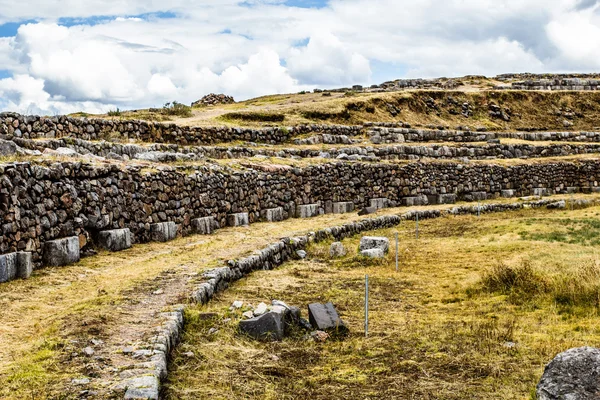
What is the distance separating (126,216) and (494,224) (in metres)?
15.0

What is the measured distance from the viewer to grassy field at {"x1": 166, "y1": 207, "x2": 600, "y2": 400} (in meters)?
7.37

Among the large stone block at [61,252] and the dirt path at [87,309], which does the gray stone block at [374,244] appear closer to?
the dirt path at [87,309]

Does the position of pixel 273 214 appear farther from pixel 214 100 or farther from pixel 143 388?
pixel 214 100

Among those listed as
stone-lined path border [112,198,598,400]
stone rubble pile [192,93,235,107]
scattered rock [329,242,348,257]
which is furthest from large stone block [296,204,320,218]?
stone rubble pile [192,93,235,107]

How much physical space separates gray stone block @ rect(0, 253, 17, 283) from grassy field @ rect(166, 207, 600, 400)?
3.51 meters

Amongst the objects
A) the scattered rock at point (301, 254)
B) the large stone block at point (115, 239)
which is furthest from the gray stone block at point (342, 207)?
the large stone block at point (115, 239)

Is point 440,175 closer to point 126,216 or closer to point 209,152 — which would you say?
point 209,152

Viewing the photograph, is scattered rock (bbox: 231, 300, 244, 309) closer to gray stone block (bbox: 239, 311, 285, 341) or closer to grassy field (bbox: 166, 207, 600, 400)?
grassy field (bbox: 166, 207, 600, 400)

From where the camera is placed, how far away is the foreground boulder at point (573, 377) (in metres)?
5.75

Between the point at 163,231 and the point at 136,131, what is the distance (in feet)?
36.9

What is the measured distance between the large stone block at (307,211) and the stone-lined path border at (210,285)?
256 centimetres

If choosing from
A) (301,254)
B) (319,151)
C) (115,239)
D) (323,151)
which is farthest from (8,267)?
(323,151)

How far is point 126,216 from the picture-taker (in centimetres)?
1501

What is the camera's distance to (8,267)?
34.8ft
